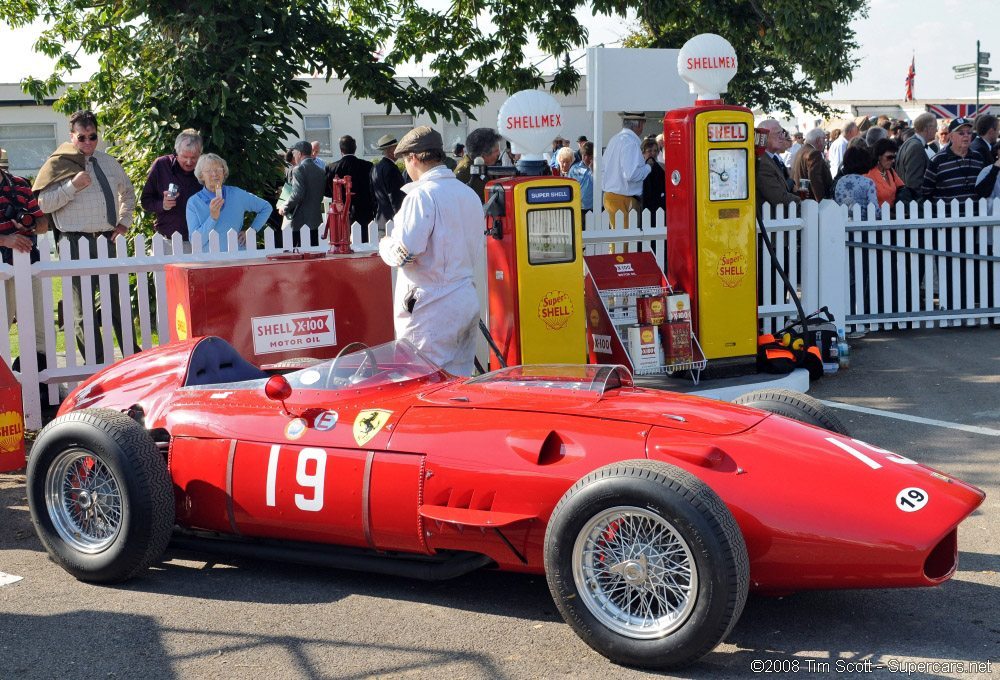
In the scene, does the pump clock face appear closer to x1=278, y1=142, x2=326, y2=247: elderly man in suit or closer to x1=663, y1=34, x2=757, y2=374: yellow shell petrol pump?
x1=663, y1=34, x2=757, y2=374: yellow shell petrol pump

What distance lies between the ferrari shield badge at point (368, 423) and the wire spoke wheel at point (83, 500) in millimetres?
1106

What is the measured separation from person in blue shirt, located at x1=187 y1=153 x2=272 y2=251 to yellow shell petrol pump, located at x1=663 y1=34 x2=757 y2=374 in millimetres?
3316

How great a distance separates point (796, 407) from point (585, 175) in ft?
32.2

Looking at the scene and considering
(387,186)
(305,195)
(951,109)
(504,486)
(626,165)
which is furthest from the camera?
(951,109)

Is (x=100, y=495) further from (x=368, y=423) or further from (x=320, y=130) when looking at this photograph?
(x=320, y=130)

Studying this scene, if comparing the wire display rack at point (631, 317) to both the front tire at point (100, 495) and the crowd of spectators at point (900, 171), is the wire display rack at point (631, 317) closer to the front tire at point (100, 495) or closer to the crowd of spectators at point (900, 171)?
the crowd of spectators at point (900, 171)

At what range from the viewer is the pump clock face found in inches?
332

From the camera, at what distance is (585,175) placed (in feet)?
47.3

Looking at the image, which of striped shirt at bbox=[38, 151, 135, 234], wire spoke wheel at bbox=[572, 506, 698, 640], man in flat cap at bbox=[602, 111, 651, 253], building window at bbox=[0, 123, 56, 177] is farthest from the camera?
building window at bbox=[0, 123, 56, 177]

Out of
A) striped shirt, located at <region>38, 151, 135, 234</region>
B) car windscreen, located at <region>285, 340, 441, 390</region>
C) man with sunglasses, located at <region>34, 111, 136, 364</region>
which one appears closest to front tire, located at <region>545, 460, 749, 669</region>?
car windscreen, located at <region>285, 340, 441, 390</region>

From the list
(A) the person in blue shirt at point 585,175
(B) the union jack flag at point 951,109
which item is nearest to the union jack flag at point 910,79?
(B) the union jack flag at point 951,109

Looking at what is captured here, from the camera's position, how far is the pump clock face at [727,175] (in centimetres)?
845

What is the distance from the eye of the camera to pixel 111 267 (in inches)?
322

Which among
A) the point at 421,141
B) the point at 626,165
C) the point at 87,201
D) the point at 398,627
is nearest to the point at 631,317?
the point at 421,141
